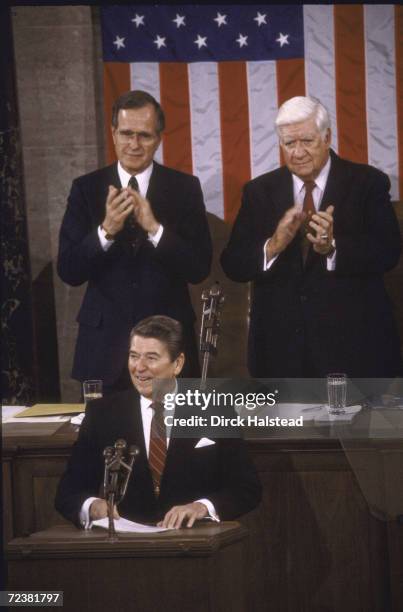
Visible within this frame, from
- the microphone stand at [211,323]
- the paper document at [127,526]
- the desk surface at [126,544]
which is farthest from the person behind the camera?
the microphone stand at [211,323]

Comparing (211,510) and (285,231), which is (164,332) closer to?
(211,510)

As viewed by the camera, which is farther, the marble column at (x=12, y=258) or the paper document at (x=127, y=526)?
the marble column at (x=12, y=258)

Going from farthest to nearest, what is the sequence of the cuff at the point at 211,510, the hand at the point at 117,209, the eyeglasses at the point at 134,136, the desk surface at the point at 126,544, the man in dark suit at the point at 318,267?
1. the eyeglasses at the point at 134,136
2. the man in dark suit at the point at 318,267
3. the hand at the point at 117,209
4. the cuff at the point at 211,510
5. the desk surface at the point at 126,544

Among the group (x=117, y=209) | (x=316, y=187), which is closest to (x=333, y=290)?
(x=316, y=187)

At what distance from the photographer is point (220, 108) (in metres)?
5.72

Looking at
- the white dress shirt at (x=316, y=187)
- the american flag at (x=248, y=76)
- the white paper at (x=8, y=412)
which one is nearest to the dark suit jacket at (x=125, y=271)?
the white paper at (x=8, y=412)

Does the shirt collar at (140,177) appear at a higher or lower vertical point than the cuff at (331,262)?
higher

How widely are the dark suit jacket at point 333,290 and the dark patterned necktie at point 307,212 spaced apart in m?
0.03

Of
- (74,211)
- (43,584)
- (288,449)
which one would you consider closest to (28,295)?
(74,211)

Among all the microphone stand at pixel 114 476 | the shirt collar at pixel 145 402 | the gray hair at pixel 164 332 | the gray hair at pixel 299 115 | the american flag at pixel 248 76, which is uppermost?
the american flag at pixel 248 76

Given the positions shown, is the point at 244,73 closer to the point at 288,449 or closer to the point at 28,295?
the point at 28,295

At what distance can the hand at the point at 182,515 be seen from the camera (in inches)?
128

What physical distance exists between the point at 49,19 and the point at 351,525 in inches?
121

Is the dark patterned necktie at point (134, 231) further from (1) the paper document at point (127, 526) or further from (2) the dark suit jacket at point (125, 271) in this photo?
(1) the paper document at point (127, 526)
